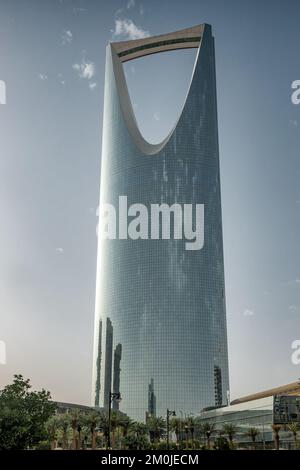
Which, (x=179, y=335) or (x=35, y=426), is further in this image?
(x=179, y=335)

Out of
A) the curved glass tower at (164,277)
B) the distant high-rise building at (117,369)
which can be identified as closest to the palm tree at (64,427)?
the curved glass tower at (164,277)

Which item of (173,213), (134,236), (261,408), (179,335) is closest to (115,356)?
(179,335)

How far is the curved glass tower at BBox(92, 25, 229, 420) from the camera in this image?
12538 cm

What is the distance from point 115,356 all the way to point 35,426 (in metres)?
93.3

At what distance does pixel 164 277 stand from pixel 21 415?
92611mm

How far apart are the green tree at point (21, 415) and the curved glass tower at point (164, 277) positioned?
270ft

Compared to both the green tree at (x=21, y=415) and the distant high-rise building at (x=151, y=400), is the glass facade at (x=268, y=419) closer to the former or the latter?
the green tree at (x=21, y=415)

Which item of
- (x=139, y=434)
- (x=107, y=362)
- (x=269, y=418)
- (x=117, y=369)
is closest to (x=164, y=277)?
(x=117, y=369)

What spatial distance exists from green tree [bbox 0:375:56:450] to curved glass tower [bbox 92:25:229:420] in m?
82.3

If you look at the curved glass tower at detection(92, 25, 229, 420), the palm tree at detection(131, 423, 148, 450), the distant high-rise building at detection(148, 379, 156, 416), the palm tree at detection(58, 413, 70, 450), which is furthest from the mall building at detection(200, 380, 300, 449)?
the distant high-rise building at detection(148, 379, 156, 416)
